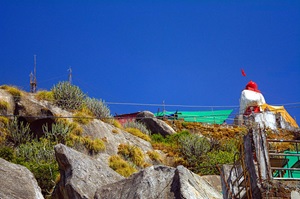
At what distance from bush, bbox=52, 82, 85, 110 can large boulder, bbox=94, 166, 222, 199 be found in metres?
13.8

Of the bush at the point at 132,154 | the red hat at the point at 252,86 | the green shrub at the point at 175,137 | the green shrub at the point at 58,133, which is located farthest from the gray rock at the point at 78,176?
the red hat at the point at 252,86

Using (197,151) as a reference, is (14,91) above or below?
above

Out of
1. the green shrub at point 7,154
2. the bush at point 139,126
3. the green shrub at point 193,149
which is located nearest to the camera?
the green shrub at point 7,154

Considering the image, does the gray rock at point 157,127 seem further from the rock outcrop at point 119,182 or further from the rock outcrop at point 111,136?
the rock outcrop at point 119,182

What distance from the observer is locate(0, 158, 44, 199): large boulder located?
13016 millimetres

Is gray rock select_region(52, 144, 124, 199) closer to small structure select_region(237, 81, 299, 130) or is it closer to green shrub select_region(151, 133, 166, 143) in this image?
green shrub select_region(151, 133, 166, 143)

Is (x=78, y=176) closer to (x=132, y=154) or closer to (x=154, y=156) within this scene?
(x=132, y=154)

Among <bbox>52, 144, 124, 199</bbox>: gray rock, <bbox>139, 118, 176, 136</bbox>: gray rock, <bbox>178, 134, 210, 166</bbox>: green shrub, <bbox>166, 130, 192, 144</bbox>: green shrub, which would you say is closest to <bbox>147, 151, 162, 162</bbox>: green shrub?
<bbox>178, 134, 210, 166</bbox>: green shrub

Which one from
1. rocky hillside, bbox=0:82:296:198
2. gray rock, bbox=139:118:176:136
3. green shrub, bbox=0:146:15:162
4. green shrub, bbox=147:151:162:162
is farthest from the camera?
gray rock, bbox=139:118:176:136

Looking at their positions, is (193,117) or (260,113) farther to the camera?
(260,113)

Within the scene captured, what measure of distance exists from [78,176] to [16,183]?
95.5 inches

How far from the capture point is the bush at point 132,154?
83.7ft

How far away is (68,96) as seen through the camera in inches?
1147

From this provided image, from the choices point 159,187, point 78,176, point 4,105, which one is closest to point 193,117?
point 4,105
